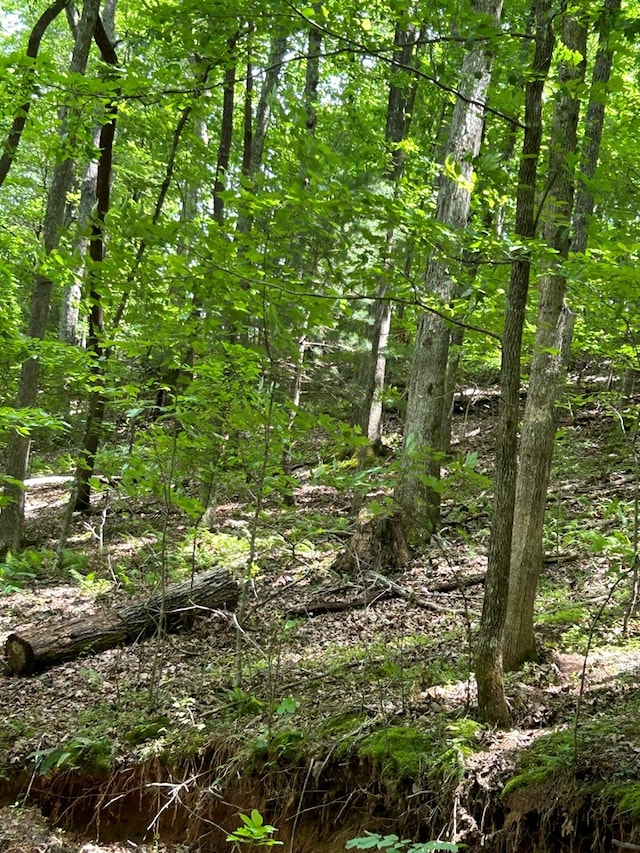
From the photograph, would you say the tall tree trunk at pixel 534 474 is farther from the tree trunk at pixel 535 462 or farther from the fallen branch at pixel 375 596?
the fallen branch at pixel 375 596

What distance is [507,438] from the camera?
139 inches

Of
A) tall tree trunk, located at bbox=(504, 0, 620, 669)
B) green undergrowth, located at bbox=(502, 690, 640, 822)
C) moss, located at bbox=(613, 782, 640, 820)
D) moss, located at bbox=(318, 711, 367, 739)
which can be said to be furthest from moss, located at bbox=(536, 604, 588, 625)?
moss, located at bbox=(613, 782, 640, 820)

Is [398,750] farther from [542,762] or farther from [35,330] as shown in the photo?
[35,330]

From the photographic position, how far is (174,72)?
4.46 m

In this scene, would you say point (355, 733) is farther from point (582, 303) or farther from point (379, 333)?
point (379, 333)

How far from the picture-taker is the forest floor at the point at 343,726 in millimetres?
3156

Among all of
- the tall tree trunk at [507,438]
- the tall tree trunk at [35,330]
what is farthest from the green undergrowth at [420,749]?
the tall tree trunk at [35,330]

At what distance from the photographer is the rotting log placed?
5.98 metres

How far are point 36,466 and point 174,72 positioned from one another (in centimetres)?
1234

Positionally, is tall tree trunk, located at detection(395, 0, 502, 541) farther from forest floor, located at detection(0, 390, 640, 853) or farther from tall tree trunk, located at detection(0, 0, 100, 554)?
tall tree trunk, located at detection(0, 0, 100, 554)

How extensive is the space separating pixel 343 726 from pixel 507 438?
218 cm

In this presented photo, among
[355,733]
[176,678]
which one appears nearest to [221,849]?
→ [355,733]

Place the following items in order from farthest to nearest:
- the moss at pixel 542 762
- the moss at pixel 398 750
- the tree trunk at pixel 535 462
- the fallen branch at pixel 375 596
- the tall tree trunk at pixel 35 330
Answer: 1. the tall tree trunk at pixel 35 330
2. the fallen branch at pixel 375 596
3. the tree trunk at pixel 535 462
4. the moss at pixel 398 750
5. the moss at pixel 542 762

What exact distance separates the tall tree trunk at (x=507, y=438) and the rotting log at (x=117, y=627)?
2.94 metres
